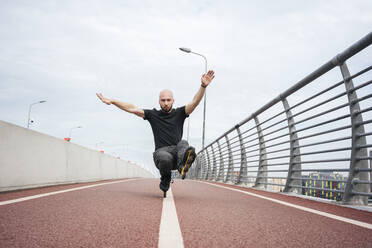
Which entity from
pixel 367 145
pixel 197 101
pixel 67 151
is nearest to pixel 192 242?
pixel 197 101

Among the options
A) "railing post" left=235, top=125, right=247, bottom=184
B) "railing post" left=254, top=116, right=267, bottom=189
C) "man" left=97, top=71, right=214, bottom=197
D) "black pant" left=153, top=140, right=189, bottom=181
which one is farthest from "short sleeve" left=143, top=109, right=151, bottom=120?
"railing post" left=235, top=125, right=247, bottom=184

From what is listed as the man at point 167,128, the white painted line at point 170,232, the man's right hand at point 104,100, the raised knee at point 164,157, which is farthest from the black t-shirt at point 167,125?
the white painted line at point 170,232

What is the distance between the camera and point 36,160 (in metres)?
6.18

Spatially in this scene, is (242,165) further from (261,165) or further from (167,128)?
(167,128)

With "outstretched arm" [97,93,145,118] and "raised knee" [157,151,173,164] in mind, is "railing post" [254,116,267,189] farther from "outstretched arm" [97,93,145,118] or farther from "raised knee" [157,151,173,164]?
"outstretched arm" [97,93,145,118]

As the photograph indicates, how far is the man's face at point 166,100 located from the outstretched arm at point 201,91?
0.83 ft

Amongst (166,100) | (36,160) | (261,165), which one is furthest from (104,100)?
(261,165)

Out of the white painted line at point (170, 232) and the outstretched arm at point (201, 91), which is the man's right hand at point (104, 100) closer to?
the outstretched arm at point (201, 91)

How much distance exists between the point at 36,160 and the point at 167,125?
9.56 feet

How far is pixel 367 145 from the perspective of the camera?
421cm

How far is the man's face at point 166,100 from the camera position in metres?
4.77

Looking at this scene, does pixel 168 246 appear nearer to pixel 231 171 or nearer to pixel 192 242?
pixel 192 242

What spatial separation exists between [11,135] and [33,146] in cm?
76

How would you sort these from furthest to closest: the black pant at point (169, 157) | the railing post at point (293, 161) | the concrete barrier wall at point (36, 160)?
the railing post at point (293, 161) < the concrete barrier wall at point (36, 160) < the black pant at point (169, 157)
